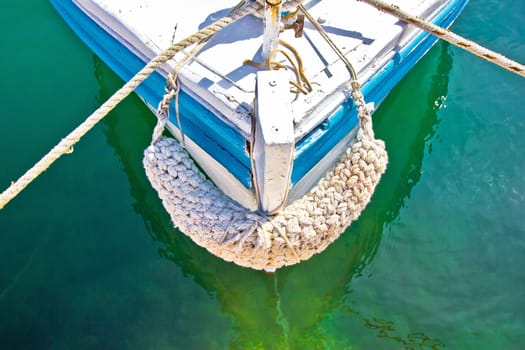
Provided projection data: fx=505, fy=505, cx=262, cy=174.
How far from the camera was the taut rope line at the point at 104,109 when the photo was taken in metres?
1.83

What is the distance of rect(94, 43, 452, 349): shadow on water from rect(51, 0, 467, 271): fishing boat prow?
0.65 meters

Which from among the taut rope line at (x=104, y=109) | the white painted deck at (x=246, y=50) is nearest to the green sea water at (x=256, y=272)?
the white painted deck at (x=246, y=50)

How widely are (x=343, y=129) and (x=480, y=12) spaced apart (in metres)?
2.33

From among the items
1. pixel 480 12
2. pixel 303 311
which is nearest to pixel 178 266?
pixel 303 311

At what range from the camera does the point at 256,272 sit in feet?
9.96

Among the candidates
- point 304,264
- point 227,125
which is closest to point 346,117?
point 227,125

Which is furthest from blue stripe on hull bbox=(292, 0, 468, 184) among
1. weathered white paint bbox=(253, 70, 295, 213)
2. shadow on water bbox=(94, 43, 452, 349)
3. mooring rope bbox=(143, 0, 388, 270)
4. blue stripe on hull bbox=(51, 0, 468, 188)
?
shadow on water bbox=(94, 43, 452, 349)

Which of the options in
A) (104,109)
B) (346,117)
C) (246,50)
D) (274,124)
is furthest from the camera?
(246,50)

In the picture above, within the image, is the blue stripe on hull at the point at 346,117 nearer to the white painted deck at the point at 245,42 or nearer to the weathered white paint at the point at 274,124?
the white painted deck at the point at 245,42

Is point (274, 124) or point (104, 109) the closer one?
point (274, 124)

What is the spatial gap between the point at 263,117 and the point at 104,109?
2.12 ft

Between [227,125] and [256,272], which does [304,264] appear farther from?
[227,125]

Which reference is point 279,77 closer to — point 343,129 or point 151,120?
point 343,129

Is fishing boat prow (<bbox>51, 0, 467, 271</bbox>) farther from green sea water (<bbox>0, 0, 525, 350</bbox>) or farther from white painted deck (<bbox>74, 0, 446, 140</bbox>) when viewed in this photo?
green sea water (<bbox>0, 0, 525, 350</bbox>)
